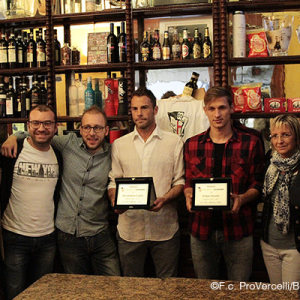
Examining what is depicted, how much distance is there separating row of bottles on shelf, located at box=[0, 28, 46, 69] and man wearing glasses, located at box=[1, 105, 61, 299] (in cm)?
135

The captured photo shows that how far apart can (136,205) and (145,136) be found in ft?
1.69

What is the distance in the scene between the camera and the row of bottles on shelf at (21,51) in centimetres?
409

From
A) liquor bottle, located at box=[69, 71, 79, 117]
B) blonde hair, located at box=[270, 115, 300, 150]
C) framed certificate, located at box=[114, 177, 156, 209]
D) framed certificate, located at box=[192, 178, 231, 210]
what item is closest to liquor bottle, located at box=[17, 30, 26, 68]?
liquor bottle, located at box=[69, 71, 79, 117]

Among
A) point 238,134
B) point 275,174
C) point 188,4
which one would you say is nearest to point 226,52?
point 188,4

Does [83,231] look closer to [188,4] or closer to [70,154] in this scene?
[70,154]

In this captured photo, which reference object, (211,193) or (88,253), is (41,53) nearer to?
(88,253)

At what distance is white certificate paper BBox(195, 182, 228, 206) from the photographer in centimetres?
250

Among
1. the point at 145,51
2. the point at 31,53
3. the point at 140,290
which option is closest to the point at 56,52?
the point at 31,53

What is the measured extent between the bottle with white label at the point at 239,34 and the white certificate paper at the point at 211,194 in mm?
1563

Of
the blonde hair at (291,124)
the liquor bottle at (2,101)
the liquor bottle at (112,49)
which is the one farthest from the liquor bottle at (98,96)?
the blonde hair at (291,124)

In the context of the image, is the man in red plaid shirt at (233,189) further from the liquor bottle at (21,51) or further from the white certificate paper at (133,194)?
the liquor bottle at (21,51)

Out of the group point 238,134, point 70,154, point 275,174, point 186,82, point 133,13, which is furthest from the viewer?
point 186,82

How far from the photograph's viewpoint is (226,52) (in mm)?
3668

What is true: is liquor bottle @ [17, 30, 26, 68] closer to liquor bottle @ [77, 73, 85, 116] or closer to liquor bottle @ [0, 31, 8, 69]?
liquor bottle @ [0, 31, 8, 69]
